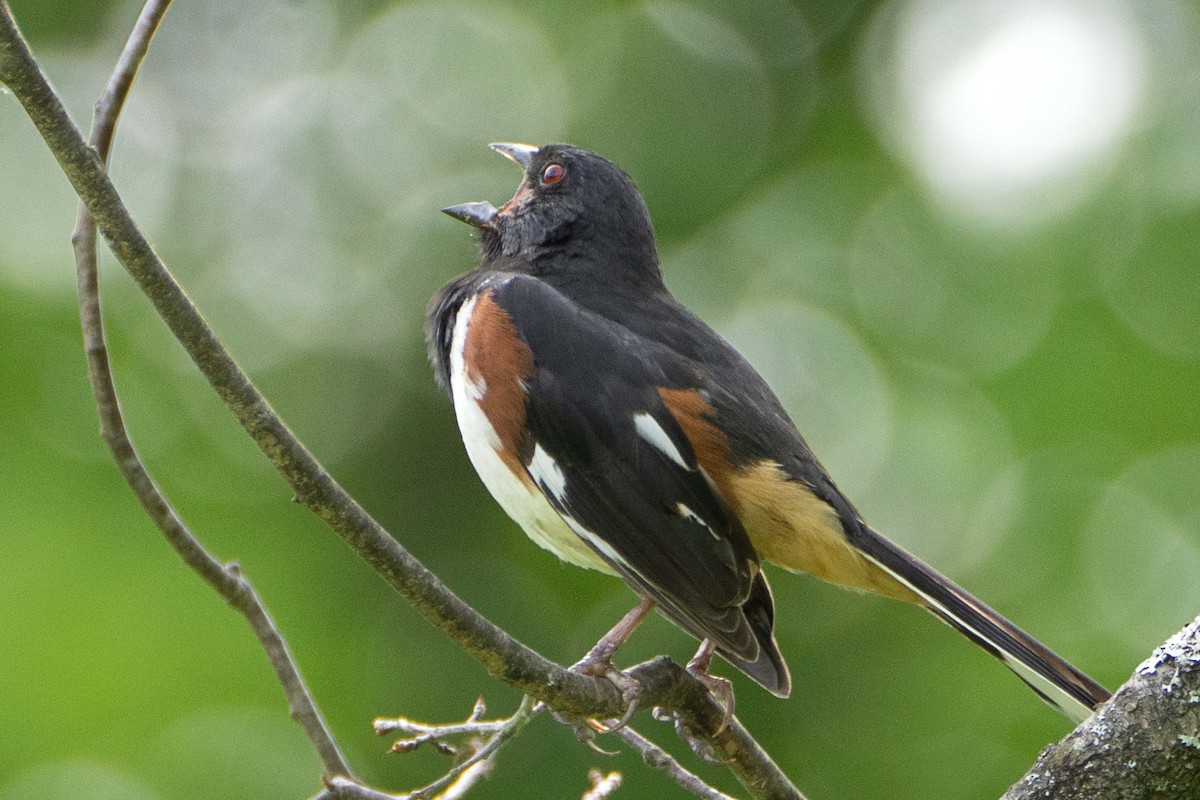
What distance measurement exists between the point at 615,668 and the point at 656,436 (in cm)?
64

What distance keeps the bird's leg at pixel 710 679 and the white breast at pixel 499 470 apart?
34cm

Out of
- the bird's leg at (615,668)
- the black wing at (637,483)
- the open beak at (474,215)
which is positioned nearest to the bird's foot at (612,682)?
the bird's leg at (615,668)

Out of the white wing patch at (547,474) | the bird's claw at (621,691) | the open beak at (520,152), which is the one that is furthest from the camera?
the open beak at (520,152)

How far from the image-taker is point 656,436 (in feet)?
11.2

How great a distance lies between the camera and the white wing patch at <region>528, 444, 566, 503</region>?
11.0ft

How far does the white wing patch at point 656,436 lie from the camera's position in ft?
11.1

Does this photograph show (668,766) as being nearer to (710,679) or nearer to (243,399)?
(710,679)

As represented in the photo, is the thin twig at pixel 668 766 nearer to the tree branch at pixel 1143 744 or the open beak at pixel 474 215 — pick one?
the tree branch at pixel 1143 744

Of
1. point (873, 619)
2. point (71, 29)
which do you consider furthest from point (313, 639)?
point (71, 29)

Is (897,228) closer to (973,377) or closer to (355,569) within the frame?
(973,377)

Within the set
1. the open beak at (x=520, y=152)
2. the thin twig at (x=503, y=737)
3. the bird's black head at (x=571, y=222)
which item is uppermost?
the open beak at (x=520, y=152)

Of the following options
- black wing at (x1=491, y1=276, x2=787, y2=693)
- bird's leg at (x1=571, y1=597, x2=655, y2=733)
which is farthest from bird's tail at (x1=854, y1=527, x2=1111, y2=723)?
bird's leg at (x1=571, y1=597, x2=655, y2=733)

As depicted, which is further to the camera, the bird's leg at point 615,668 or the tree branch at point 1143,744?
the bird's leg at point 615,668

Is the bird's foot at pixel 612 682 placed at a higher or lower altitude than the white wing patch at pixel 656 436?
lower
